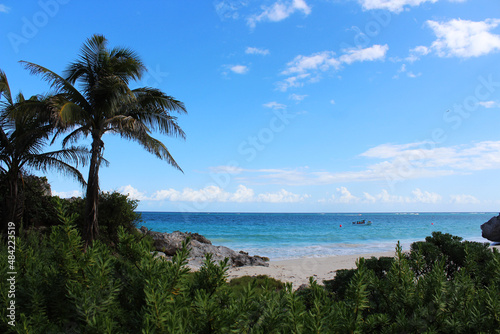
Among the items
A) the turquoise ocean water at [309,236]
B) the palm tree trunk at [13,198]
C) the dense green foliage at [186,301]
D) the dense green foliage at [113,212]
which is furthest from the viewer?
the turquoise ocean water at [309,236]

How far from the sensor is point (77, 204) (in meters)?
14.9

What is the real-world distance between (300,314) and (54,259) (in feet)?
5.29

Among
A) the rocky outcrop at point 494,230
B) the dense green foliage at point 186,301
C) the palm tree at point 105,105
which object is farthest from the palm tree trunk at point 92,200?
the rocky outcrop at point 494,230

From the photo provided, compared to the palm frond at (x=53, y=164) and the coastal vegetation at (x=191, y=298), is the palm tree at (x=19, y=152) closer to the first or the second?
the palm frond at (x=53, y=164)

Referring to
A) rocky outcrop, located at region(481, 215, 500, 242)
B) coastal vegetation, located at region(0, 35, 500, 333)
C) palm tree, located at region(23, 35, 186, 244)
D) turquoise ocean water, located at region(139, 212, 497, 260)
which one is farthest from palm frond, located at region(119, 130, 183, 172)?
rocky outcrop, located at region(481, 215, 500, 242)

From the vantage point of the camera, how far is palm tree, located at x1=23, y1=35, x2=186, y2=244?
12.1 meters

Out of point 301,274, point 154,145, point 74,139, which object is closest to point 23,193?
point 74,139

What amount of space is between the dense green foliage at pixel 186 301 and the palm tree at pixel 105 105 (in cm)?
1042

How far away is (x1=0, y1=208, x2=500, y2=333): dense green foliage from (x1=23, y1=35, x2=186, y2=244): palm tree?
34.2 ft

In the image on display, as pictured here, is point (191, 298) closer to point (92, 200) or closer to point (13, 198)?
point (92, 200)

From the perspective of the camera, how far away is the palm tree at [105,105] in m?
12.1

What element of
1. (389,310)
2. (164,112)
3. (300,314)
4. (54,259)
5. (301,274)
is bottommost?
(301,274)

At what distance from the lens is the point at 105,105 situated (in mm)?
12516

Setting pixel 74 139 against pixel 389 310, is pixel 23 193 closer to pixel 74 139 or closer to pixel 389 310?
pixel 74 139
